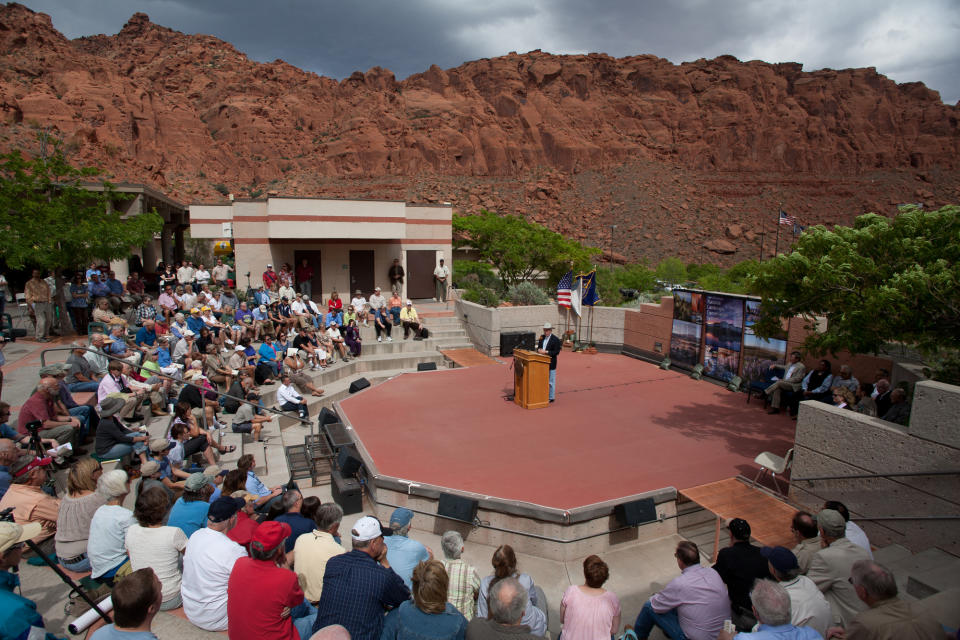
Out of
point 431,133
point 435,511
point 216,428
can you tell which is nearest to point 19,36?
point 431,133

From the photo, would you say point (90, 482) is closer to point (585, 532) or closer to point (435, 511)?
point (435, 511)

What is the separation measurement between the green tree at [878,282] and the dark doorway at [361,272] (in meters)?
16.9

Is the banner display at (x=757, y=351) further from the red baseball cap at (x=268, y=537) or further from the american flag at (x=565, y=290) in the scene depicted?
the red baseball cap at (x=268, y=537)

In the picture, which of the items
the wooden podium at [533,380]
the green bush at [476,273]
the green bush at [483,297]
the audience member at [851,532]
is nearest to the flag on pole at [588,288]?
the green bush at [483,297]

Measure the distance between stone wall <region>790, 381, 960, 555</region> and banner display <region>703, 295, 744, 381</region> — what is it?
18.9ft

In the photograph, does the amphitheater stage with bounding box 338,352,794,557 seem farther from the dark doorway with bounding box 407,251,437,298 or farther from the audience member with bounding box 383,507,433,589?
→ the dark doorway with bounding box 407,251,437,298

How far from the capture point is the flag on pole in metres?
16.6

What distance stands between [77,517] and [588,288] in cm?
1416

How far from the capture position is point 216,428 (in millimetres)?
9867

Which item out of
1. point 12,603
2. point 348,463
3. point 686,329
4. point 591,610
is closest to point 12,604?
point 12,603

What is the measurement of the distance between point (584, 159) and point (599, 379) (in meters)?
85.2

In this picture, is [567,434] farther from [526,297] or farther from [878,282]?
[526,297]

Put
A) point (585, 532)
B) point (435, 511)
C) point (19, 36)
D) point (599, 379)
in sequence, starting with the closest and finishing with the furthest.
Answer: point (585, 532) → point (435, 511) → point (599, 379) → point (19, 36)

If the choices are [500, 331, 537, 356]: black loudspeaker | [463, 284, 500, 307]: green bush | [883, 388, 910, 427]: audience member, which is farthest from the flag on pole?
[883, 388, 910, 427]: audience member
